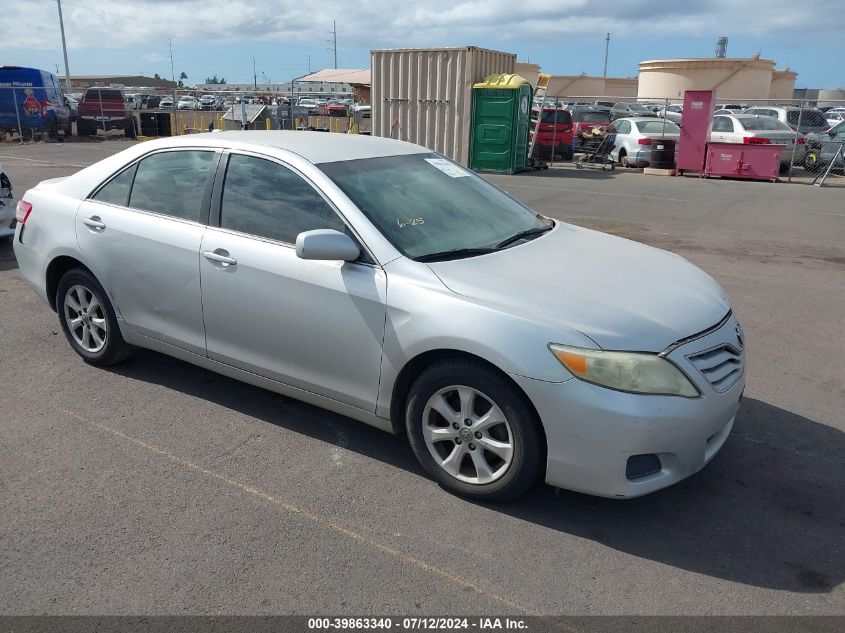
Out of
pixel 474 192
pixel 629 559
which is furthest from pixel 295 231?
pixel 629 559

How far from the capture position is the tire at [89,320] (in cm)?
475

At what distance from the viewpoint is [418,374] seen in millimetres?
3518

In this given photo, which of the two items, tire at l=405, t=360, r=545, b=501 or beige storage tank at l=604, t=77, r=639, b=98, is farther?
beige storage tank at l=604, t=77, r=639, b=98

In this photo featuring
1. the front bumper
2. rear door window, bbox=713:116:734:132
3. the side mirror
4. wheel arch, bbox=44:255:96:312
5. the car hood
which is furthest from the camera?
rear door window, bbox=713:116:734:132

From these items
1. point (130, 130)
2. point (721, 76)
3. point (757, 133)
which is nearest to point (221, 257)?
point (757, 133)

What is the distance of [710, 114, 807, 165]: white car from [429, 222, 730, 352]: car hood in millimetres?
17013

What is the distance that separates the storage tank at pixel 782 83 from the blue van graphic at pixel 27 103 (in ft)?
183

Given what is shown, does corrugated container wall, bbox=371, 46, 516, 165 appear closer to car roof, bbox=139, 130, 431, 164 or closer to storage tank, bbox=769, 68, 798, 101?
car roof, bbox=139, 130, 431, 164

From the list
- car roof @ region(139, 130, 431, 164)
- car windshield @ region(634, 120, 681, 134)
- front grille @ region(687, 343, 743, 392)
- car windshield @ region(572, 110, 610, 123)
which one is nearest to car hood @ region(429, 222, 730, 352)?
front grille @ region(687, 343, 743, 392)

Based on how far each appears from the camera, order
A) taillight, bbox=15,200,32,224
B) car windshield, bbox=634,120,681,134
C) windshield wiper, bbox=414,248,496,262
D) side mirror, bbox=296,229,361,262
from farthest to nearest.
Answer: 1. car windshield, bbox=634,120,681,134
2. taillight, bbox=15,200,32,224
3. windshield wiper, bbox=414,248,496,262
4. side mirror, bbox=296,229,361,262

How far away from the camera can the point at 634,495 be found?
311 cm

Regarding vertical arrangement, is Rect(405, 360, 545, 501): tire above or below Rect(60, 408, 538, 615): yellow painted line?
above

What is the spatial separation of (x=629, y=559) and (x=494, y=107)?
16518mm

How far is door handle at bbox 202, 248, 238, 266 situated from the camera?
3.98m
